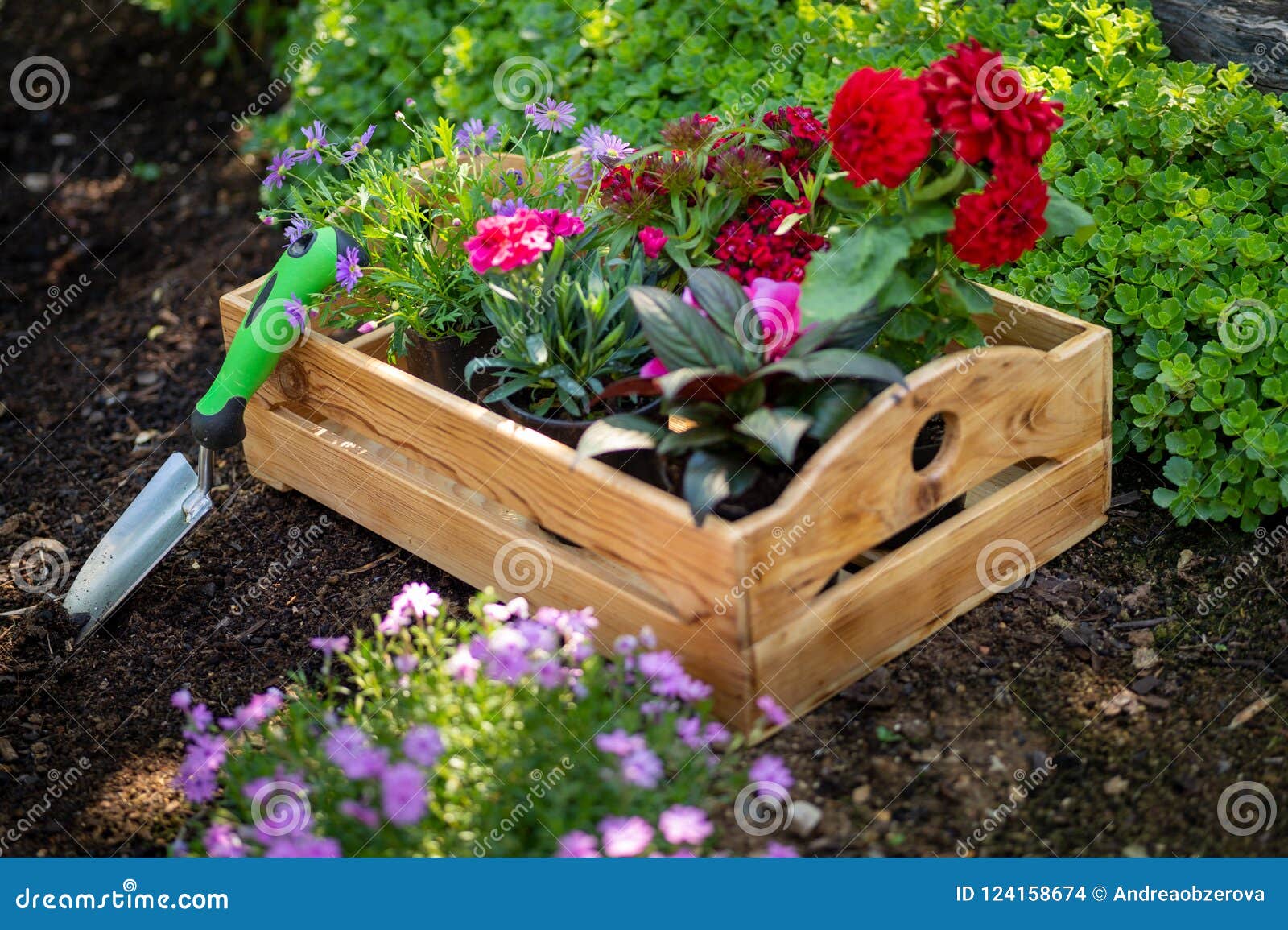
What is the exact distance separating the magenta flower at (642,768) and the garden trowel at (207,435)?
121 cm

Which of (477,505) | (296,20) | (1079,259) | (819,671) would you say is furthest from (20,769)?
(296,20)

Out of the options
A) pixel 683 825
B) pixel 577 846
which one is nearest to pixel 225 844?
pixel 577 846

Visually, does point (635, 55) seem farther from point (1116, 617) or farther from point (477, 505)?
point (1116, 617)

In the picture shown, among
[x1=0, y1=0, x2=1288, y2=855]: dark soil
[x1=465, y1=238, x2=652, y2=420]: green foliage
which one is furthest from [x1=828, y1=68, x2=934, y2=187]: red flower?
[x1=0, y1=0, x2=1288, y2=855]: dark soil

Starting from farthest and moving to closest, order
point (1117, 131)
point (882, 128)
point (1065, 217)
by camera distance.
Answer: point (1117, 131), point (1065, 217), point (882, 128)

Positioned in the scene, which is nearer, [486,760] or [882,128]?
[486,760]

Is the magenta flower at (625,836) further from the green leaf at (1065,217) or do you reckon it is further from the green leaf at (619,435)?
the green leaf at (1065,217)

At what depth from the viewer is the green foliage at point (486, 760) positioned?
1696 mm

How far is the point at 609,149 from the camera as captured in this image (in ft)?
8.13

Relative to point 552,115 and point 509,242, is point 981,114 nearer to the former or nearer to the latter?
point 509,242

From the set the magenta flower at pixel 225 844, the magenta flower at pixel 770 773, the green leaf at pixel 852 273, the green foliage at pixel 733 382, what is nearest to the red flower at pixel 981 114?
the green leaf at pixel 852 273

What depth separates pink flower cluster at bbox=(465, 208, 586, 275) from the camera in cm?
215

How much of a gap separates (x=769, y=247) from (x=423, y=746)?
3.47ft

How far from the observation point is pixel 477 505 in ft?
7.80
